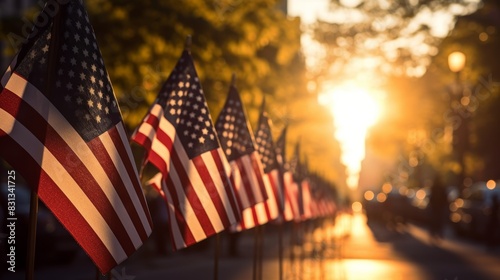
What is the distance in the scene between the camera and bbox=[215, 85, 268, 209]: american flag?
1202 centimetres

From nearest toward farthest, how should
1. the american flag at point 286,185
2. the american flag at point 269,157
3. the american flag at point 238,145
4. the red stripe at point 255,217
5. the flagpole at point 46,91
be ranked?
1. the flagpole at point 46,91
2. the american flag at point 238,145
3. the red stripe at point 255,217
4. the american flag at point 269,157
5. the american flag at point 286,185

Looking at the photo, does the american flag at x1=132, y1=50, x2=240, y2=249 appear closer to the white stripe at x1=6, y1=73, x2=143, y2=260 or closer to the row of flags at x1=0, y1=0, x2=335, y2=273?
the row of flags at x1=0, y1=0, x2=335, y2=273

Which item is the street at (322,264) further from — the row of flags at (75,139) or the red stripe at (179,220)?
the row of flags at (75,139)

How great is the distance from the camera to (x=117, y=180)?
22.5ft

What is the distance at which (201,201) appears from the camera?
964 centimetres

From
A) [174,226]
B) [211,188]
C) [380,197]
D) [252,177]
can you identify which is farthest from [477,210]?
Result: [174,226]

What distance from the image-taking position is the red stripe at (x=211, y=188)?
31.5 ft

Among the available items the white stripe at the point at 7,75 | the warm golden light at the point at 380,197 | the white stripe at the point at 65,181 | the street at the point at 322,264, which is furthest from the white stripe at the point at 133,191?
the warm golden light at the point at 380,197

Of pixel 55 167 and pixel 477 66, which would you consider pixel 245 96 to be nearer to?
pixel 55 167

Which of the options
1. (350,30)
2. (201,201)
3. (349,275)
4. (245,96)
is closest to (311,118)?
(350,30)

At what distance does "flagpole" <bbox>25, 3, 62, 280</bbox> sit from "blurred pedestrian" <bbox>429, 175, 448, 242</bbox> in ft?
93.5

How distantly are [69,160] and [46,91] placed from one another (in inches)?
16.2

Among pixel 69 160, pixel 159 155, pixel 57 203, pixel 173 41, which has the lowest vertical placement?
pixel 57 203

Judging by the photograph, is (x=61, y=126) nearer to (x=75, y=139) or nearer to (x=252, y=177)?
(x=75, y=139)
